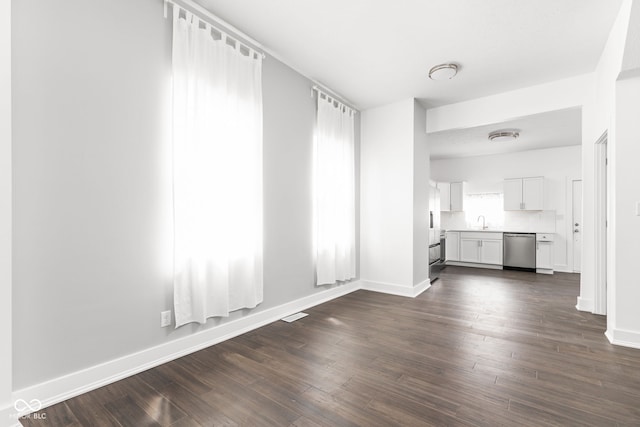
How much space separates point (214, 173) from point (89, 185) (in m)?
0.94

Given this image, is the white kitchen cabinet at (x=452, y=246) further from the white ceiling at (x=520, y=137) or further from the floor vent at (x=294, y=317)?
the floor vent at (x=294, y=317)

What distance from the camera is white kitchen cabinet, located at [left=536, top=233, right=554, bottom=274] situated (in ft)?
21.6

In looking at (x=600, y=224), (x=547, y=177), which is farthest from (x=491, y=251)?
(x=600, y=224)

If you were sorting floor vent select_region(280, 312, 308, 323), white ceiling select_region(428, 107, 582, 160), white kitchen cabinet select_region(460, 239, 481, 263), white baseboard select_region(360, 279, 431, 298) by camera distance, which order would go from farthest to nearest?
white kitchen cabinet select_region(460, 239, 481, 263)
white ceiling select_region(428, 107, 582, 160)
white baseboard select_region(360, 279, 431, 298)
floor vent select_region(280, 312, 308, 323)

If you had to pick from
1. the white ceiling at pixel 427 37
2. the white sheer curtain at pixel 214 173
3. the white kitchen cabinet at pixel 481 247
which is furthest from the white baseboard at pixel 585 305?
the white sheer curtain at pixel 214 173

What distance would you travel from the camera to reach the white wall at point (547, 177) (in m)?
6.79

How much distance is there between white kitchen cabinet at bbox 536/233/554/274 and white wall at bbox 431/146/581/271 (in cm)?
42

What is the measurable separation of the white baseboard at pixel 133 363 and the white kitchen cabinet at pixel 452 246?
559 cm

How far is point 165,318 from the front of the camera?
95.9 inches

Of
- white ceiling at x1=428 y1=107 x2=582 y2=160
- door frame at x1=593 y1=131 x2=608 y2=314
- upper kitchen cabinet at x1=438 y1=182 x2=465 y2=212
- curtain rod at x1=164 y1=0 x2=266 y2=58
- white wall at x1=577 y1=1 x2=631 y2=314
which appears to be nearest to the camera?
curtain rod at x1=164 y1=0 x2=266 y2=58

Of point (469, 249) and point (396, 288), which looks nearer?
point (396, 288)

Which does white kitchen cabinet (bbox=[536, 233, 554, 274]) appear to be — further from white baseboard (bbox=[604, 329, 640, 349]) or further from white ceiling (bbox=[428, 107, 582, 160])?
white baseboard (bbox=[604, 329, 640, 349])

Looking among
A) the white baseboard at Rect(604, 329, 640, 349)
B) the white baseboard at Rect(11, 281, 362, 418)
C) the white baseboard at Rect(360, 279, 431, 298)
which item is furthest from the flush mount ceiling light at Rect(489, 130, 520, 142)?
the white baseboard at Rect(11, 281, 362, 418)

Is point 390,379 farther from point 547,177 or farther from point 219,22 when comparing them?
point 547,177
